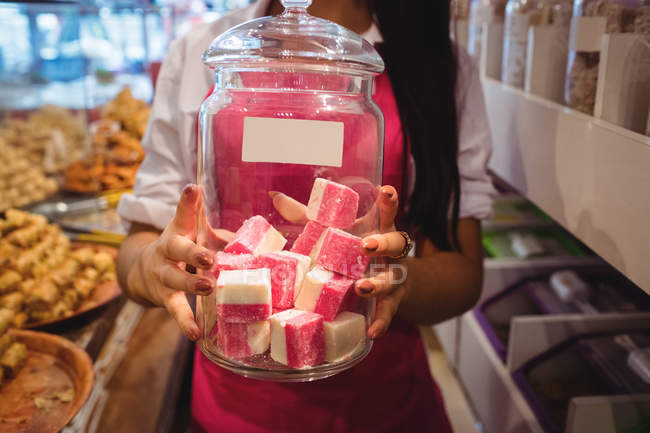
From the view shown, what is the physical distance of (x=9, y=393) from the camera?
106 cm

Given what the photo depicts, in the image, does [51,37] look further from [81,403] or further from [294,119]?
[294,119]

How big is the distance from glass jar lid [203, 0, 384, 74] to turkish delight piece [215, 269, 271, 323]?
0.91 ft

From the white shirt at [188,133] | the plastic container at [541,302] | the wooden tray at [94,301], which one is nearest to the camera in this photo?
the white shirt at [188,133]

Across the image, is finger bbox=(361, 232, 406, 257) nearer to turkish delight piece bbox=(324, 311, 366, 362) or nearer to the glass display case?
turkish delight piece bbox=(324, 311, 366, 362)

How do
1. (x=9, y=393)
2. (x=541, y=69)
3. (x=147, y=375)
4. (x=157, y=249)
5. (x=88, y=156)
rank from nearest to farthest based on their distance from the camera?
(x=157, y=249) < (x=9, y=393) < (x=541, y=69) < (x=147, y=375) < (x=88, y=156)

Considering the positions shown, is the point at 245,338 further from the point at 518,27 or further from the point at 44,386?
the point at 518,27

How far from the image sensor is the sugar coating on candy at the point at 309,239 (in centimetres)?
79

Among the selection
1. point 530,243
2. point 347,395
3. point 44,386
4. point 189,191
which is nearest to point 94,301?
point 44,386

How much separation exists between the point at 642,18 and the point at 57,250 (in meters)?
1.47

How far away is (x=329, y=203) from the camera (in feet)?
2.55

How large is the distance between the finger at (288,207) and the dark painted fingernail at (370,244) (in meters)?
0.13

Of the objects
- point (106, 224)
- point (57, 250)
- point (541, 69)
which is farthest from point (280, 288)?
point (106, 224)

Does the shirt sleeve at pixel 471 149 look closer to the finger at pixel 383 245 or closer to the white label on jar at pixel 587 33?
the white label on jar at pixel 587 33

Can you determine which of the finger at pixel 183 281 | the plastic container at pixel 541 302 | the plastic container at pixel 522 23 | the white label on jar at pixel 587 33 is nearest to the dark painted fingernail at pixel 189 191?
the finger at pixel 183 281
